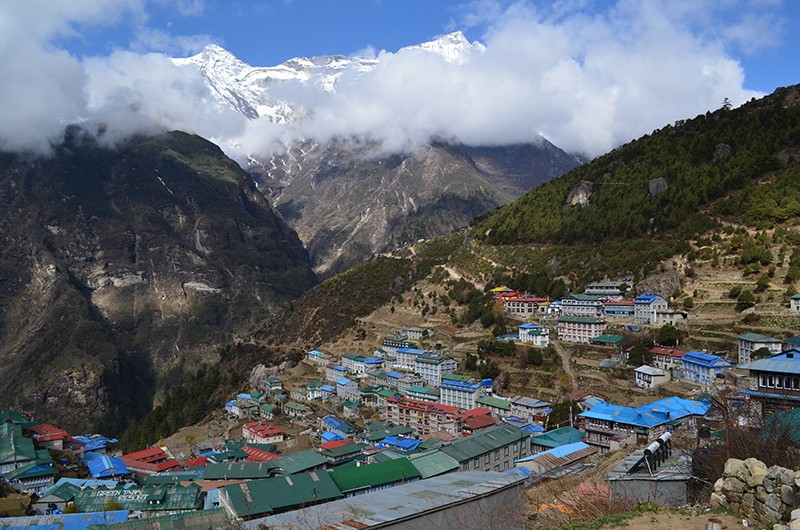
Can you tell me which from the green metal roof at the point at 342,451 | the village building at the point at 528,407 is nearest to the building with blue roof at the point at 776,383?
the village building at the point at 528,407

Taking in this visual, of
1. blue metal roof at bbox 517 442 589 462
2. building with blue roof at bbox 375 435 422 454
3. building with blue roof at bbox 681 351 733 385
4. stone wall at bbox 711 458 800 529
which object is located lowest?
building with blue roof at bbox 375 435 422 454

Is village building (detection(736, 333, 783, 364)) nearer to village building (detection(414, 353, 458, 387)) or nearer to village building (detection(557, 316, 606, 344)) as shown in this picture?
village building (detection(557, 316, 606, 344))

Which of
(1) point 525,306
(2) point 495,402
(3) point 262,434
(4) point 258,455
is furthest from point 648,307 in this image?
(3) point 262,434

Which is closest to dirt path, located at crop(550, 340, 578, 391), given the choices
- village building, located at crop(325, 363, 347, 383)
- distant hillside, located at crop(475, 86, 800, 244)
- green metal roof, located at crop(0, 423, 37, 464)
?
distant hillside, located at crop(475, 86, 800, 244)

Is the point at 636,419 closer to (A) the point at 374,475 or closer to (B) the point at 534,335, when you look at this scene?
(A) the point at 374,475

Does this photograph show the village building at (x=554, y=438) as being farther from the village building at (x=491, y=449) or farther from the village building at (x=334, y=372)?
the village building at (x=334, y=372)

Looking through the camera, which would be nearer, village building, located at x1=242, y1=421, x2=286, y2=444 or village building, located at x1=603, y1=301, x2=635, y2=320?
village building, located at x1=242, y1=421, x2=286, y2=444
